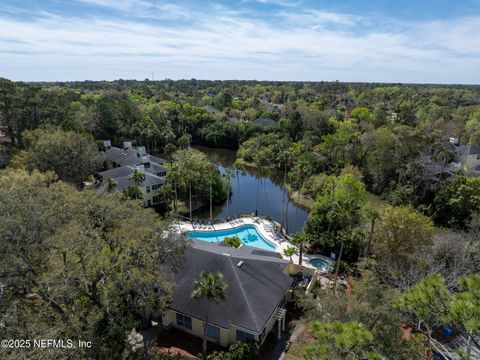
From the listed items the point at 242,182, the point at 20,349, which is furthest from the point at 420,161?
the point at 20,349

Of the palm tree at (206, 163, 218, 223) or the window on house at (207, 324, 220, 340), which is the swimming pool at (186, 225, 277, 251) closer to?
the palm tree at (206, 163, 218, 223)

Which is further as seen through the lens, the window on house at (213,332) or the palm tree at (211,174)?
the palm tree at (211,174)

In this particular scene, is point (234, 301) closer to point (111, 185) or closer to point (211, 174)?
point (211, 174)

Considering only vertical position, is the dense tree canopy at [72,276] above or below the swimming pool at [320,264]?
above

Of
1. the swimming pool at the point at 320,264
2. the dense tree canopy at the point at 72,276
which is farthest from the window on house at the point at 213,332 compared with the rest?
the swimming pool at the point at 320,264

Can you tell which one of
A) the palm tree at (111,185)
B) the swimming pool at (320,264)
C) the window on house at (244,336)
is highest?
the palm tree at (111,185)

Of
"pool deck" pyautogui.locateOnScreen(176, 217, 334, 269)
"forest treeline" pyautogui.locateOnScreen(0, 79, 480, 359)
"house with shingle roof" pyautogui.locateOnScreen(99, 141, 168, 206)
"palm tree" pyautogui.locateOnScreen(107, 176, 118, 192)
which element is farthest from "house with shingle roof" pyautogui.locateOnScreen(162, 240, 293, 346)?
"house with shingle roof" pyautogui.locateOnScreen(99, 141, 168, 206)

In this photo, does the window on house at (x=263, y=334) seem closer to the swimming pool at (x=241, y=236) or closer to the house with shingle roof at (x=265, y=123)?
the swimming pool at (x=241, y=236)
